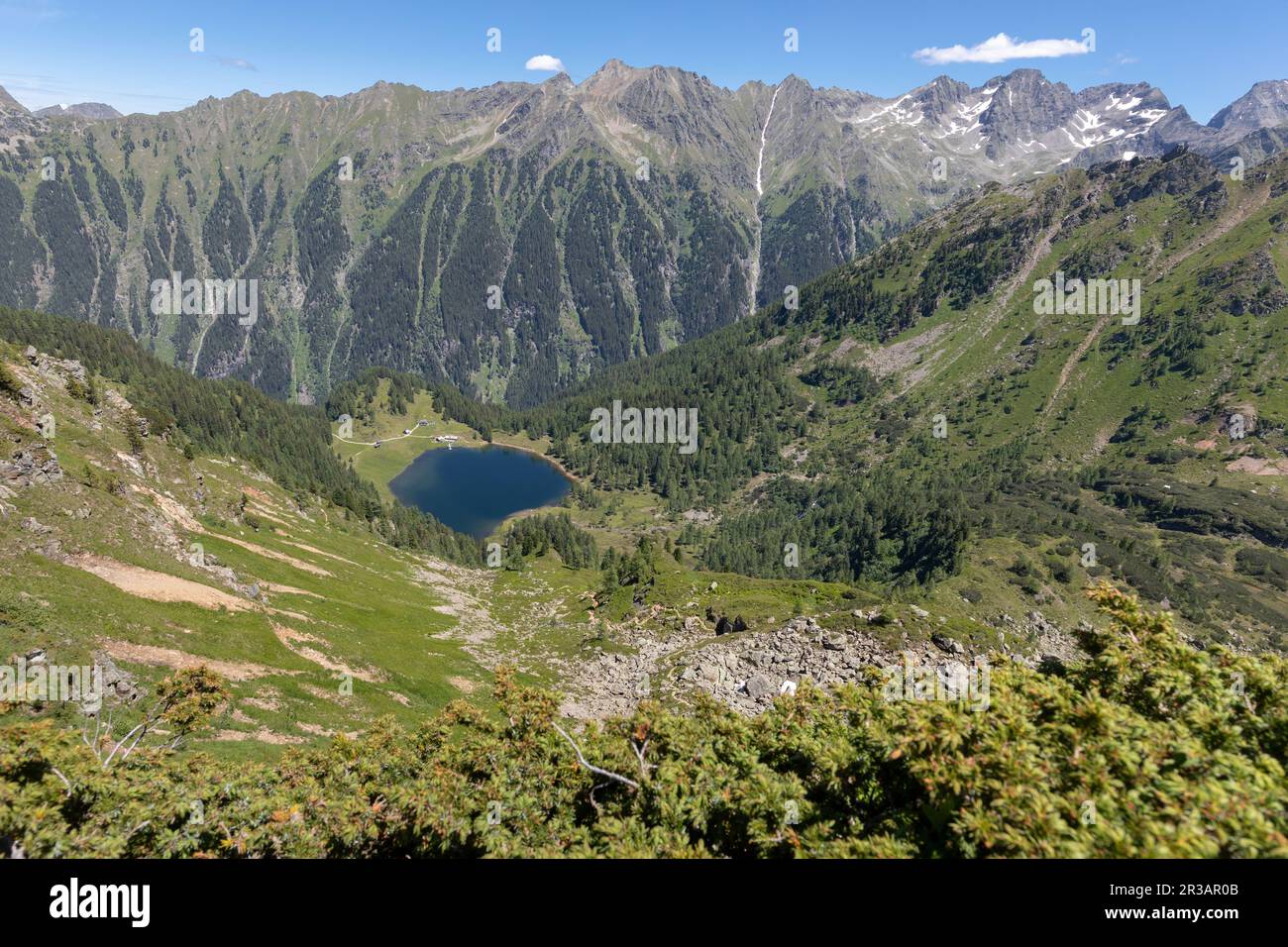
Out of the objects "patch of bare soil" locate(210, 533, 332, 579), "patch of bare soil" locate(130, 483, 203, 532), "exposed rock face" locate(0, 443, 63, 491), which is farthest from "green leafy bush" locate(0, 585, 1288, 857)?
"patch of bare soil" locate(210, 533, 332, 579)

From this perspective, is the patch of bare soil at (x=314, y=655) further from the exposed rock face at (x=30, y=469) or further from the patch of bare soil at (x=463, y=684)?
the exposed rock face at (x=30, y=469)

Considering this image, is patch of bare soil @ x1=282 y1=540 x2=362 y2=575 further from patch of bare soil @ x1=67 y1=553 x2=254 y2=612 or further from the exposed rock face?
patch of bare soil @ x1=67 y1=553 x2=254 y2=612

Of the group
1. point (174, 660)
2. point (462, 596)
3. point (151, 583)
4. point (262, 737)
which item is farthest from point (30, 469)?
point (462, 596)

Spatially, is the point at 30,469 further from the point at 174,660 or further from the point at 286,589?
the point at 174,660

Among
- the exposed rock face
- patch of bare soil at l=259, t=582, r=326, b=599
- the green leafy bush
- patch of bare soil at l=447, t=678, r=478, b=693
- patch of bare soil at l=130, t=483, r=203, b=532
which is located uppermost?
the exposed rock face
